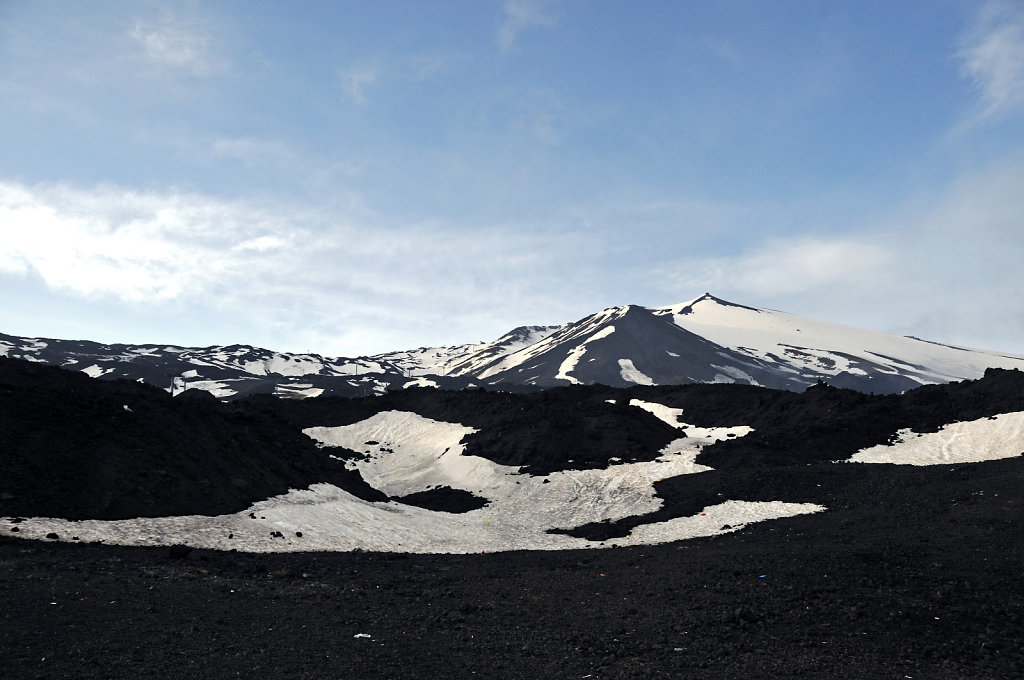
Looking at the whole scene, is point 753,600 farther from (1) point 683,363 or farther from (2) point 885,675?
(1) point 683,363

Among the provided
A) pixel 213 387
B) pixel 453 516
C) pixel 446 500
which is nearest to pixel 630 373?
pixel 213 387

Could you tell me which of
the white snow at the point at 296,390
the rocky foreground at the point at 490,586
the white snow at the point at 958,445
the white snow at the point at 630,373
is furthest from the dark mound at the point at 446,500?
the white snow at the point at 630,373

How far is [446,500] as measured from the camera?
129ft

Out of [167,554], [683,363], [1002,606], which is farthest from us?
[683,363]

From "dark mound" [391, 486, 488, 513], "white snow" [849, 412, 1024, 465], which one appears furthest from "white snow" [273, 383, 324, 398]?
"white snow" [849, 412, 1024, 465]

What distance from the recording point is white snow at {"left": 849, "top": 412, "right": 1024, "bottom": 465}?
4109 centimetres

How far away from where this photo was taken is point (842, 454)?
4397 centimetres

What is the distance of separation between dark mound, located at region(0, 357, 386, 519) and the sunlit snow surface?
3.10ft

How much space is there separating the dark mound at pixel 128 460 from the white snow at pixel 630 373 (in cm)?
13717

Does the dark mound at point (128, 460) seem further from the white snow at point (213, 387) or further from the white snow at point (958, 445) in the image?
the white snow at point (213, 387)

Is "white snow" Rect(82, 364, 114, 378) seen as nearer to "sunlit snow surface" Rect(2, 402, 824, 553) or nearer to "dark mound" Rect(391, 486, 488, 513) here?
"sunlit snow surface" Rect(2, 402, 824, 553)

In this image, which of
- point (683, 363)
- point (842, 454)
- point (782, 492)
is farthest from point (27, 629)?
point (683, 363)

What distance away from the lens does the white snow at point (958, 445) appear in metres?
41.1

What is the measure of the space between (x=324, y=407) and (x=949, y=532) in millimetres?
56913
